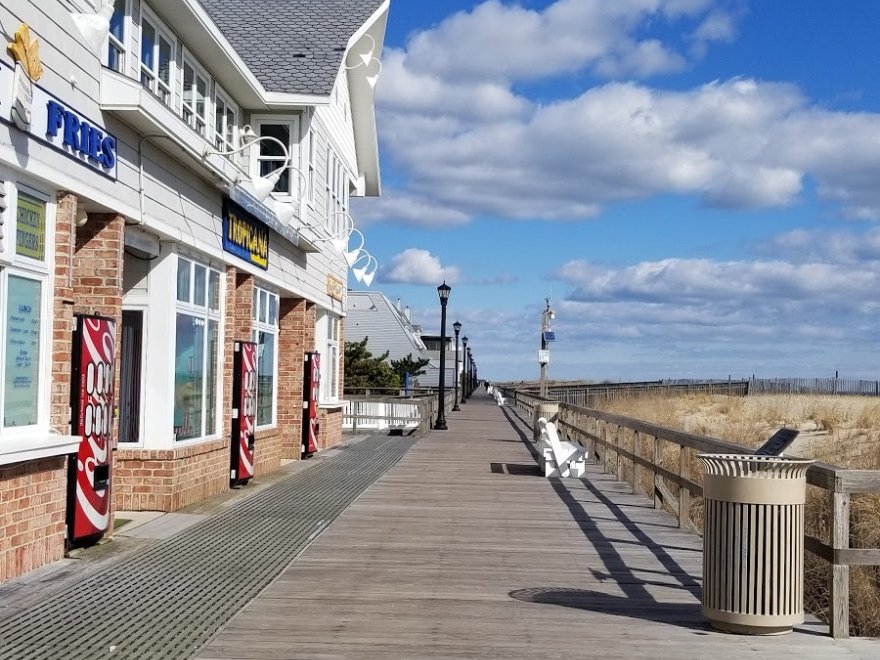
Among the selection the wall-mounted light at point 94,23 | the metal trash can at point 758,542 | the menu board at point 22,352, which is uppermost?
the wall-mounted light at point 94,23

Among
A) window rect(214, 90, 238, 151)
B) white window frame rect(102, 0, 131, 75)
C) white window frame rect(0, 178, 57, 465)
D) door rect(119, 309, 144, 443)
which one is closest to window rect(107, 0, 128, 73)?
white window frame rect(102, 0, 131, 75)

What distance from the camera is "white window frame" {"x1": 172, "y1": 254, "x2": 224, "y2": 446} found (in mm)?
12102

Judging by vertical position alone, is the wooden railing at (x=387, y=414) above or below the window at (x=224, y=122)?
below

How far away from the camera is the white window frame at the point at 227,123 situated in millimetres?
15091

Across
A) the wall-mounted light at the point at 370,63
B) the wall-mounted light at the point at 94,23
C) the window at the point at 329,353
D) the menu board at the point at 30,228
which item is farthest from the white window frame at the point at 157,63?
the window at the point at 329,353

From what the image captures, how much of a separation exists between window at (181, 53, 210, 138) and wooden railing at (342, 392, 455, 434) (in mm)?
15309

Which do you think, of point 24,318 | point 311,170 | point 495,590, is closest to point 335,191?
point 311,170

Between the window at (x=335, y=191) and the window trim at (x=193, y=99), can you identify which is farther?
the window at (x=335, y=191)

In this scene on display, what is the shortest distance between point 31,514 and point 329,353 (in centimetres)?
1557

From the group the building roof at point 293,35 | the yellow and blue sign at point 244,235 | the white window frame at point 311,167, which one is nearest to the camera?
the yellow and blue sign at point 244,235

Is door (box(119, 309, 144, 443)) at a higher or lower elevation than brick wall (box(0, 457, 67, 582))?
higher

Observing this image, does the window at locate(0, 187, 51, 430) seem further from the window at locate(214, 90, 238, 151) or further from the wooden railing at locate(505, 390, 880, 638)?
the window at locate(214, 90, 238, 151)

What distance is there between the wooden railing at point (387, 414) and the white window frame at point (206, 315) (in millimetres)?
15169

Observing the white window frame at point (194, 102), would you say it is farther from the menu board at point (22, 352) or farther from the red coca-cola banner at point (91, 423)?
the menu board at point (22, 352)
